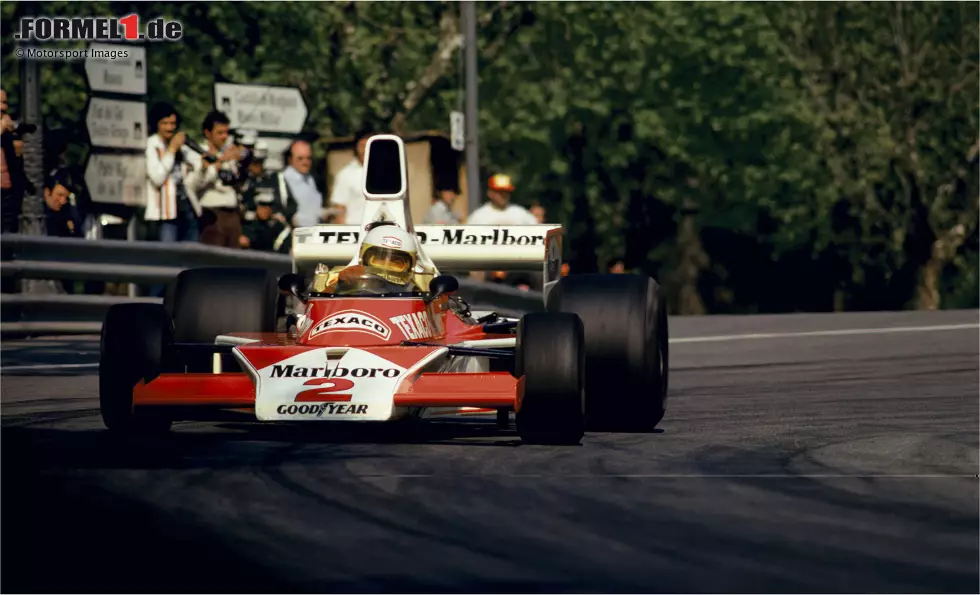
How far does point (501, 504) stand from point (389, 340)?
101 inches

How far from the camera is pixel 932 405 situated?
12211mm

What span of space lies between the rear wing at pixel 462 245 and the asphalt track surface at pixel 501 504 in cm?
124

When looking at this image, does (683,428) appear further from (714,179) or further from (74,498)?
(714,179)

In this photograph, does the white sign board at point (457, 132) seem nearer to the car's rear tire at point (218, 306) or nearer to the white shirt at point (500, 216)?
the white shirt at point (500, 216)

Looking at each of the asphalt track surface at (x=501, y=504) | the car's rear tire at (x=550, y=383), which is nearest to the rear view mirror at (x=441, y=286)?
the asphalt track surface at (x=501, y=504)

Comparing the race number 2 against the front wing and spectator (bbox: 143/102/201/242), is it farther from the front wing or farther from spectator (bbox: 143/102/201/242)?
spectator (bbox: 143/102/201/242)

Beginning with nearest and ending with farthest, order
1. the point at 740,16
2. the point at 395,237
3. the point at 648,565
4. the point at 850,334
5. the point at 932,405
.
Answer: the point at 648,565 < the point at 395,237 < the point at 932,405 < the point at 850,334 < the point at 740,16

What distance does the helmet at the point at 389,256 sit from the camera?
36.9ft

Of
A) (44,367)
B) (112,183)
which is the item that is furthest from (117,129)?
(44,367)

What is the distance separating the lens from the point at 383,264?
11250 millimetres

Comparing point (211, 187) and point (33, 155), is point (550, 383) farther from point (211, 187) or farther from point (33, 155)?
point (33, 155)

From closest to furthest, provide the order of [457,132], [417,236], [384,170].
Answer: [384,170] < [417,236] < [457,132]

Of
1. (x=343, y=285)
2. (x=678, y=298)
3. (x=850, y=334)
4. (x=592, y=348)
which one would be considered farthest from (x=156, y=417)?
(x=678, y=298)

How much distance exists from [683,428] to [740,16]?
25159 millimetres
